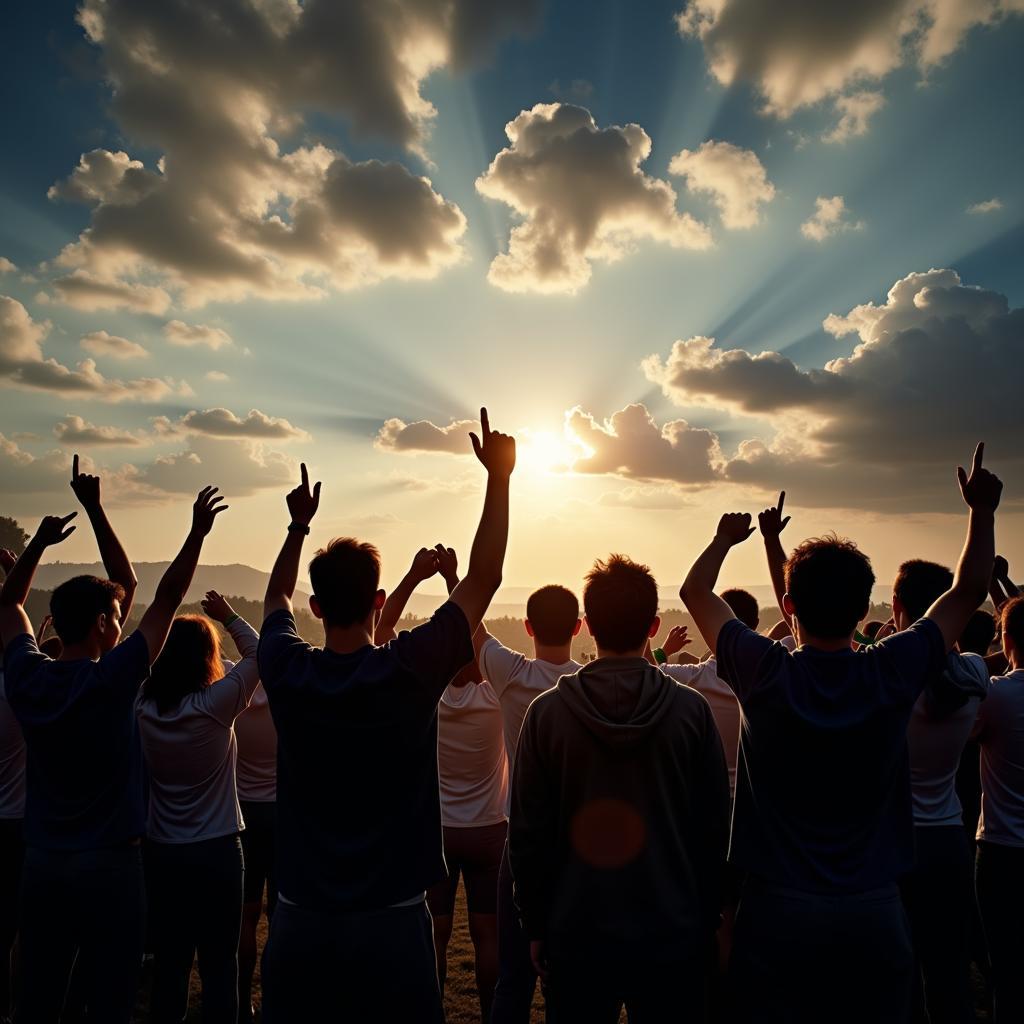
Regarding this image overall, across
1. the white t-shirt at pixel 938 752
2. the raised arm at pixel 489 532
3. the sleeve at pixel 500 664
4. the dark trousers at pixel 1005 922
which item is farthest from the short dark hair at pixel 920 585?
the raised arm at pixel 489 532

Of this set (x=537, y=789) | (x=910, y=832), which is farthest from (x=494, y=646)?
(x=910, y=832)

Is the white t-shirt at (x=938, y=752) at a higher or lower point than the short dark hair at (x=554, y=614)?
lower

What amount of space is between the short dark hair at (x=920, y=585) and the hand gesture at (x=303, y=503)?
3.58 meters

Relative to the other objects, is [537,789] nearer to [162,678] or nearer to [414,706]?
[414,706]

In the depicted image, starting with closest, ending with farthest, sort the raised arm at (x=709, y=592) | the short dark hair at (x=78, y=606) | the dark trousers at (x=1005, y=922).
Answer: the raised arm at (x=709, y=592) < the short dark hair at (x=78, y=606) < the dark trousers at (x=1005, y=922)

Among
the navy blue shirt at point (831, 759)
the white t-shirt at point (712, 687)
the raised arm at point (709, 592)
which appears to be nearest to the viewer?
the navy blue shirt at point (831, 759)

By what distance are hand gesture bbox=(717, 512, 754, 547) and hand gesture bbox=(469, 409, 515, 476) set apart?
1.22 metres

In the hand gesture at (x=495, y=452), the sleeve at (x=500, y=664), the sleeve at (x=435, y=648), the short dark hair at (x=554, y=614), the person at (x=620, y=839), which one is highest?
the hand gesture at (x=495, y=452)

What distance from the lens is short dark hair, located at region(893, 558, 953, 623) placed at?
4.54 metres

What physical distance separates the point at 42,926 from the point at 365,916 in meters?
2.23

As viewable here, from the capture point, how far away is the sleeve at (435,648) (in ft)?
9.71

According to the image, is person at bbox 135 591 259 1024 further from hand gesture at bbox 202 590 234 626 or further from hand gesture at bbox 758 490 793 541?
hand gesture at bbox 758 490 793 541

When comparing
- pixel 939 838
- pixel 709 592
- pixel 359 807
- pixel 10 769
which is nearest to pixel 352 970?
pixel 359 807

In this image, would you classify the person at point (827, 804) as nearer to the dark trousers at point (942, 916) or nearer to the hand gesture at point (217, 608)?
the dark trousers at point (942, 916)
